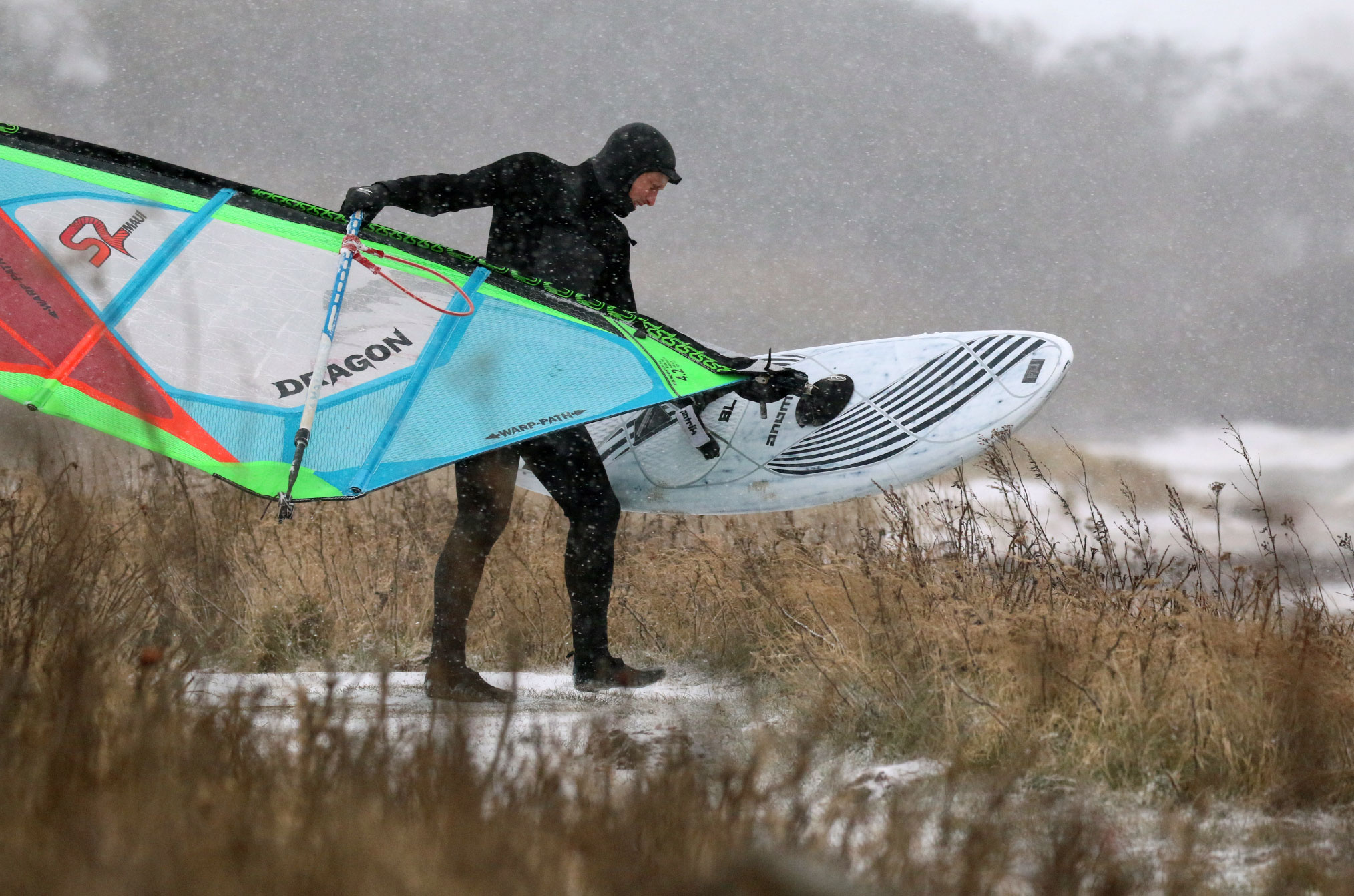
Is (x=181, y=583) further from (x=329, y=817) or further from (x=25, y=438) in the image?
(x=329, y=817)

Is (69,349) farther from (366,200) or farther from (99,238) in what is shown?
(366,200)

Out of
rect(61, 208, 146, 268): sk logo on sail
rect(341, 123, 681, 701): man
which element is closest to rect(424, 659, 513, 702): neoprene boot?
rect(341, 123, 681, 701): man

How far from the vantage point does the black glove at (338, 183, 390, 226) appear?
4.13m

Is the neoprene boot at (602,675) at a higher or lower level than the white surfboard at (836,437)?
lower

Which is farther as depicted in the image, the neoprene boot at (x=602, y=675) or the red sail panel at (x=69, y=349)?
the neoprene boot at (x=602, y=675)

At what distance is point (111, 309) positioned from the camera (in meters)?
4.21

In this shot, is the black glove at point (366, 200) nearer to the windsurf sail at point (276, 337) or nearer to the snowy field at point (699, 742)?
the windsurf sail at point (276, 337)

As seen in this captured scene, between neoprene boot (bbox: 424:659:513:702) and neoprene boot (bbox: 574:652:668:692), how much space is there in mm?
294

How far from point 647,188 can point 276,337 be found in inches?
59.6

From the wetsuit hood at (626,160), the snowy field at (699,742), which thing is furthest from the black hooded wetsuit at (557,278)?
the snowy field at (699,742)

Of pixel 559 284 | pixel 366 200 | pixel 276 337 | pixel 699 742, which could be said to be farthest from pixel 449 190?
pixel 699 742

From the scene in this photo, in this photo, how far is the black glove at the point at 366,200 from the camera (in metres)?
4.13

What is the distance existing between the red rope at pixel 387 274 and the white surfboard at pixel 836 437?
4.87ft

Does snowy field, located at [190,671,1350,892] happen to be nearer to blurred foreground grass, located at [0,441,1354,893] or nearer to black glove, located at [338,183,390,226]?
blurred foreground grass, located at [0,441,1354,893]
